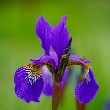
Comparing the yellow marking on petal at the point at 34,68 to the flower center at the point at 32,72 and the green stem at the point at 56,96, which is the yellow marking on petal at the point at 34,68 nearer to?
the flower center at the point at 32,72

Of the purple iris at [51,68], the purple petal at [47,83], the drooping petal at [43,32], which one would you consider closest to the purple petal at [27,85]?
the purple iris at [51,68]

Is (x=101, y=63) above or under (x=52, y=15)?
under

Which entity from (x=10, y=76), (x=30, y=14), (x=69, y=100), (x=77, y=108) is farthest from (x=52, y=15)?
(x=77, y=108)

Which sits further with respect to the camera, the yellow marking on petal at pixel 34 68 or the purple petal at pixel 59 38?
the purple petal at pixel 59 38

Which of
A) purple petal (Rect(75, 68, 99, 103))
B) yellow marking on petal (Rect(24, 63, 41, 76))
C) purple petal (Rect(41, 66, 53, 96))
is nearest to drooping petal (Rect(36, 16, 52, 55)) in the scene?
yellow marking on petal (Rect(24, 63, 41, 76))

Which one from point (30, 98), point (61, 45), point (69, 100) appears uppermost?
point (69, 100)

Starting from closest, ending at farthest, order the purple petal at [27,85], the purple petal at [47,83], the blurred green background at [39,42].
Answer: the purple petal at [27,85]
the purple petal at [47,83]
the blurred green background at [39,42]

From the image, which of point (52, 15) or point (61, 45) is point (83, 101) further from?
point (52, 15)

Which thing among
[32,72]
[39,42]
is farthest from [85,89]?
[39,42]
